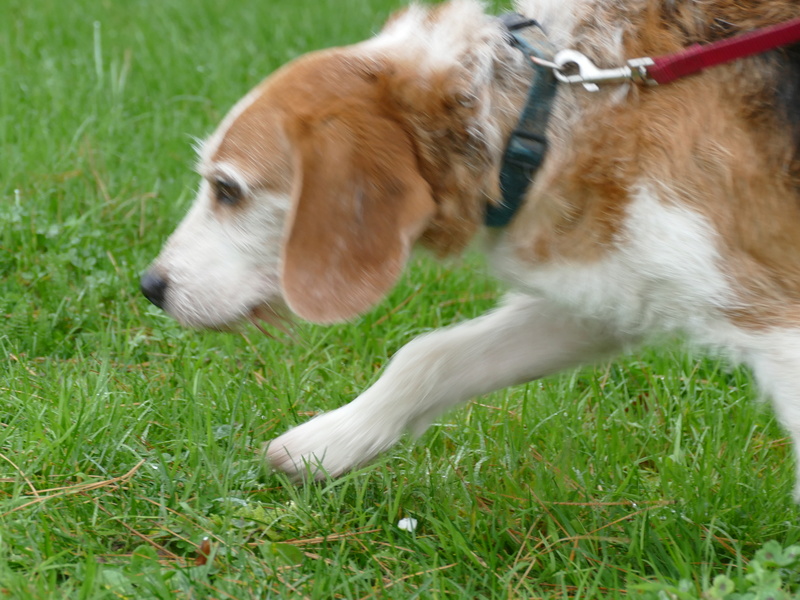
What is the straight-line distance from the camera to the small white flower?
2880mm

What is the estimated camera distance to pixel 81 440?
10.1ft

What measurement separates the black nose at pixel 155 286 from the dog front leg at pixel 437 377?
1.70 feet

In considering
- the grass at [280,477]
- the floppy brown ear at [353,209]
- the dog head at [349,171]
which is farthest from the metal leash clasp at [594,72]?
the grass at [280,477]

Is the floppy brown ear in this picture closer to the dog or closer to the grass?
the dog

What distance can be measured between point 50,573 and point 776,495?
1867mm

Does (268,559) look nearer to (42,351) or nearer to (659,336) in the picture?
(659,336)

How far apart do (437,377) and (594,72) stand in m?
0.97

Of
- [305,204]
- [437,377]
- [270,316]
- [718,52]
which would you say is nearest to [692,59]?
[718,52]

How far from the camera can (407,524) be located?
Answer: 114 inches

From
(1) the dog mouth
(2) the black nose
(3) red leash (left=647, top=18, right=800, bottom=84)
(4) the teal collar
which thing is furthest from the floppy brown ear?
(3) red leash (left=647, top=18, right=800, bottom=84)

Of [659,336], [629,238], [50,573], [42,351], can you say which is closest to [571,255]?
[629,238]

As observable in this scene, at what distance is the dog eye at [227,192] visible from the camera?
111 inches

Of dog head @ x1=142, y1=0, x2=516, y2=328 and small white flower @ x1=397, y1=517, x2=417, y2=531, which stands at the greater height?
dog head @ x1=142, y1=0, x2=516, y2=328

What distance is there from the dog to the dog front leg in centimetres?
18
